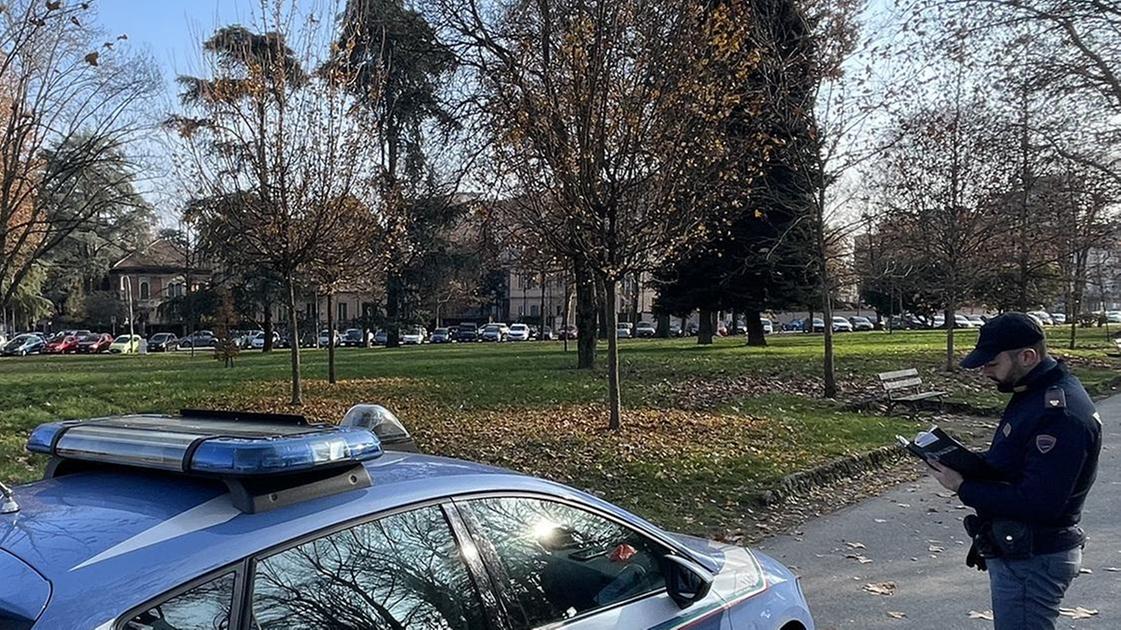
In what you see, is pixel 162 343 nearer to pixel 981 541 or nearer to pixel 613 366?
pixel 613 366

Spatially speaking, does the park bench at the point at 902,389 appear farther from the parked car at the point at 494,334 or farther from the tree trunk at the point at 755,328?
the parked car at the point at 494,334

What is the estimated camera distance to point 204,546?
202 cm

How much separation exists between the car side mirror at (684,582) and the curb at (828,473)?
5.47 m

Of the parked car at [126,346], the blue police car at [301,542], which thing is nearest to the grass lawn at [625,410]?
the blue police car at [301,542]

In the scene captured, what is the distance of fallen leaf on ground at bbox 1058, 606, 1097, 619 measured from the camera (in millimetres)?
5293

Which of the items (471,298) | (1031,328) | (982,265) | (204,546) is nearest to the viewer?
(204,546)

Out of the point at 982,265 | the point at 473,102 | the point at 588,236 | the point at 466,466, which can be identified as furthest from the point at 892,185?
the point at 466,466

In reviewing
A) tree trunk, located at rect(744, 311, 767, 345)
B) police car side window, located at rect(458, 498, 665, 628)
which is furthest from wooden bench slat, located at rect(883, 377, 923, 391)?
tree trunk, located at rect(744, 311, 767, 345)

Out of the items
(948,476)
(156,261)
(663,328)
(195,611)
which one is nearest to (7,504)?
(195,611)

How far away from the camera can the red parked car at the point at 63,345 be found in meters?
54.7

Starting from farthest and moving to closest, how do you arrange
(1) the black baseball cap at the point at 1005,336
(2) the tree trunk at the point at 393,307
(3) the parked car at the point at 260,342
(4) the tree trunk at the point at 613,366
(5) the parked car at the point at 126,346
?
(3) the parked car at the point at 260,342, (5) the parked car at the point at 126,346, (2) the tree trunk at the point at 393,307, (4) the tree trunk at the point at 613,366, (1) the black baseball cap at the point at 1005,336

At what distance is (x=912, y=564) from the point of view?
6516mm

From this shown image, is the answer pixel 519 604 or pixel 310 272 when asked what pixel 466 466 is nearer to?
pixel 519 604

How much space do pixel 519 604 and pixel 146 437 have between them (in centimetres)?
119
